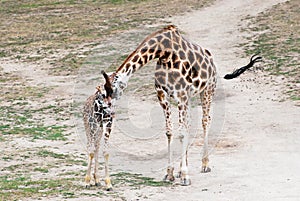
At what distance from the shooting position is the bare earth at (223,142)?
12.6 m

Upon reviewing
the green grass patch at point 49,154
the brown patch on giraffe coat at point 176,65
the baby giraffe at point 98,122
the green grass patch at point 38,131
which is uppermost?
the brown patch on giraffe coat at point 176,65

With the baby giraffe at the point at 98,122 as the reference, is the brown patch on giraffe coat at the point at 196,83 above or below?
above

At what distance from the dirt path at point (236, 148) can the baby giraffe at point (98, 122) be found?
0.69m

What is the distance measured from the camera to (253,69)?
23.2 meters

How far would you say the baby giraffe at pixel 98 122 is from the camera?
12273 millimetres

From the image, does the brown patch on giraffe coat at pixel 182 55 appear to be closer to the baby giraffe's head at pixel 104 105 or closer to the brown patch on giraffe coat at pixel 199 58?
the brown patch on giraffe coat at pixel 199 58

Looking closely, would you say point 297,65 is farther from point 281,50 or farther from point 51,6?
point 51,6

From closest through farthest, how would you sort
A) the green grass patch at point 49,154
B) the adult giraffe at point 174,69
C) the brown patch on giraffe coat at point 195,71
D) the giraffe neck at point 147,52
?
the giraffe neck at point 147,52, the adult giraffe at point 174,69, the brown patch on giraffe coat at point 195,71, the green grass patch at point 49,154

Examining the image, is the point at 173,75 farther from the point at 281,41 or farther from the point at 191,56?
the point at 281,41

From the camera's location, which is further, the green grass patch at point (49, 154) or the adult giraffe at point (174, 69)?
the green grass patch at point (49, 154)

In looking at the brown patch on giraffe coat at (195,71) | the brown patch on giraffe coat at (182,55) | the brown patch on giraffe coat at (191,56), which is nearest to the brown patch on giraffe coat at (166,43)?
the brown patch on giraffe coat at (182,55)

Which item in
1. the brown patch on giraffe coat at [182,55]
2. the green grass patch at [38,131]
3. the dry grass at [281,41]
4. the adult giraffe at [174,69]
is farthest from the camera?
the dry grass at [281,41]

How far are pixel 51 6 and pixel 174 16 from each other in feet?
23.5

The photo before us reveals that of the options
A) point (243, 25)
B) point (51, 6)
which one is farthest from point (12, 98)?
point (51, 6)
